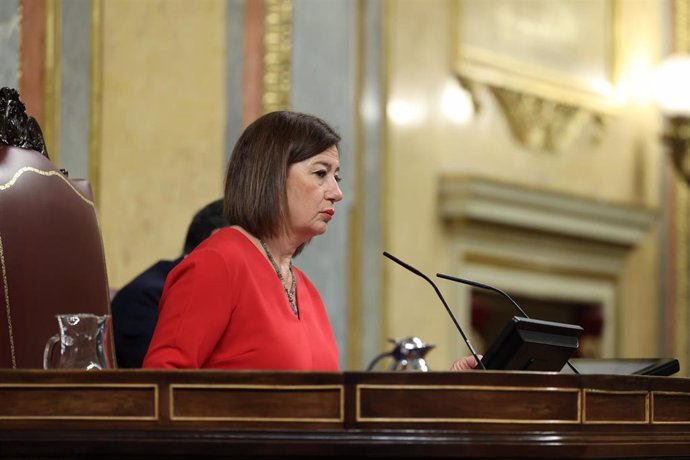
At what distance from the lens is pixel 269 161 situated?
9.68ft

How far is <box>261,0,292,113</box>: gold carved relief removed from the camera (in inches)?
242

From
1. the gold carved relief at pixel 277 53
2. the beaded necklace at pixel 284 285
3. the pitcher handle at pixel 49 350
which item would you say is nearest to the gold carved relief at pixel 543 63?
the gold carved relief at pixel 277 53

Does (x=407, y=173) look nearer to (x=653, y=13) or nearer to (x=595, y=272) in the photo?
(x=595, y=272)

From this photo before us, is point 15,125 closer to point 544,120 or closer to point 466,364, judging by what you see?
point 466,364

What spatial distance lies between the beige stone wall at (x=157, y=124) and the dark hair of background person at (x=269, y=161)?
2.35m

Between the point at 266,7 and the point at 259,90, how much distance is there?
1.20 feet

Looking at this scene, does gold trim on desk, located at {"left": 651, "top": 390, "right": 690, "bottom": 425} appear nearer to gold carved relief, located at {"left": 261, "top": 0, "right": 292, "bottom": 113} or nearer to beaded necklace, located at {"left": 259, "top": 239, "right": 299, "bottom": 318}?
beaded necklace, located at {"left": 259, "top": 239, "right": 299, "bottom": 318}

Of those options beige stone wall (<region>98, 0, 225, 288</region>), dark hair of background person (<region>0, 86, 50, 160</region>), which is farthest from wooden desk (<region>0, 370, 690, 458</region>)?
beige stone wall (<region>98, 0, 225, 288</region>)

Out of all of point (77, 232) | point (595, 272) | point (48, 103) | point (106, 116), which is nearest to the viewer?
point (77, 232)

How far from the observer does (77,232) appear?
128 inches

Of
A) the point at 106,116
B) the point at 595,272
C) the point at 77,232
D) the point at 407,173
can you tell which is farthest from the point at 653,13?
the point at 77,232

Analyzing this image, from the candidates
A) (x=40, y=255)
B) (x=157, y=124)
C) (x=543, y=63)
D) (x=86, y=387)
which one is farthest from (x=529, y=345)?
(x=543, y=63)

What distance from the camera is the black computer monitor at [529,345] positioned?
2566mm

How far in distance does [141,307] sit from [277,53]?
220 cm
